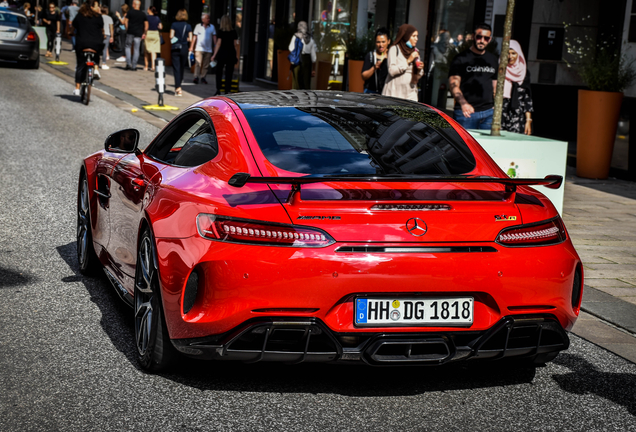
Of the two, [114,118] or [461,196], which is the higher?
[461,196]

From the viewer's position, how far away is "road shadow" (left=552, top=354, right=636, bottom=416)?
4375mm

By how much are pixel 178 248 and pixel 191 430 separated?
79 centimetres

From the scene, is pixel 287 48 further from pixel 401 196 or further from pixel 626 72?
pixel 401 196

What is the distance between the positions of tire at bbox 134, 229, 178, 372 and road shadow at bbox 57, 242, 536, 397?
86 millimetres

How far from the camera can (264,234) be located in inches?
150

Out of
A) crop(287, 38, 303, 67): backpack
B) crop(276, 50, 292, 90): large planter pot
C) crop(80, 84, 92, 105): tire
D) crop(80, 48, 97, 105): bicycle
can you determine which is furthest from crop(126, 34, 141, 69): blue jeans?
crop(80, 84, 92, 105): tire

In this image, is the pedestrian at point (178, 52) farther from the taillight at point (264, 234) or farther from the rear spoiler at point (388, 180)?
the taillight at point (264, 234)

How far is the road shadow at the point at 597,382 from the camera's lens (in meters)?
4.38

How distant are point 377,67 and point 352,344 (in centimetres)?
808

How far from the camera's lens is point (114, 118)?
17.0 m

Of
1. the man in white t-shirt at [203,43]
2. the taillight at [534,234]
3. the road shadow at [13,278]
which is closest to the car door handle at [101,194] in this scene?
the road shadow at [13,278]

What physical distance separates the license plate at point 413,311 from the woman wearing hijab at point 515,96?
7047mm

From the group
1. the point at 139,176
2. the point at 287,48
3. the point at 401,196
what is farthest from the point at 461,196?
the point at 287,48

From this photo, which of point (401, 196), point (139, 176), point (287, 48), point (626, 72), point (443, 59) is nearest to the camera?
point (401, 196)
